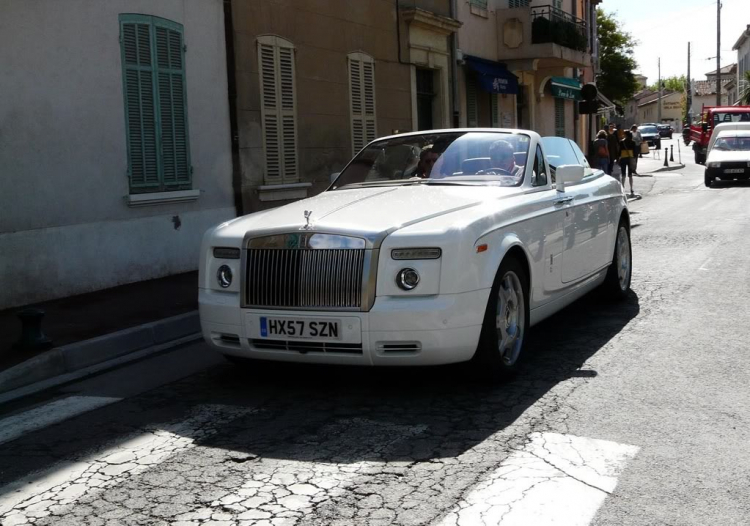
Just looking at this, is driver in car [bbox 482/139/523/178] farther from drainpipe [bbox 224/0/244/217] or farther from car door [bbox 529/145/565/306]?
drainpipe [bbox 224/0/244/217]

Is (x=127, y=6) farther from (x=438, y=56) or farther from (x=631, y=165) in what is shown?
(x=631, y=165)

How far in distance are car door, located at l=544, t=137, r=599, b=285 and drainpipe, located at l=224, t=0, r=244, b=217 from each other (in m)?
6.50

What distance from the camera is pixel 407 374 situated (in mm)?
6238

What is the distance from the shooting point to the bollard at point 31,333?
7.24 meters

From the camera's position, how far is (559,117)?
32.9m

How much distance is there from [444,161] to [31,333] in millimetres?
3437

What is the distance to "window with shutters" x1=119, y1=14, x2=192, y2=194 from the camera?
11.7 m

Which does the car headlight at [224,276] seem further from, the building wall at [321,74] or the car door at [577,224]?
the building wall at [321,74]

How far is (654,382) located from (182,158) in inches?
330

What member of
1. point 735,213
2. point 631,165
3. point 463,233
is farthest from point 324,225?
point 631,165

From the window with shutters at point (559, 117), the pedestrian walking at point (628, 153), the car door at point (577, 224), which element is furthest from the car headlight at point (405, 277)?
the window with shutters at point (559, 117)

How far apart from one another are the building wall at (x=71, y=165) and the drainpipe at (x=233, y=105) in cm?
100

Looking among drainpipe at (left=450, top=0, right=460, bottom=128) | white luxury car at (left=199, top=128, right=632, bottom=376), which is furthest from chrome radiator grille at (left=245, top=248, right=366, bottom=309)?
drainpipe at (left=450, top=0, right=460, bottom=128)

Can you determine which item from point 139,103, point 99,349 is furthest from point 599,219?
point 139,103
